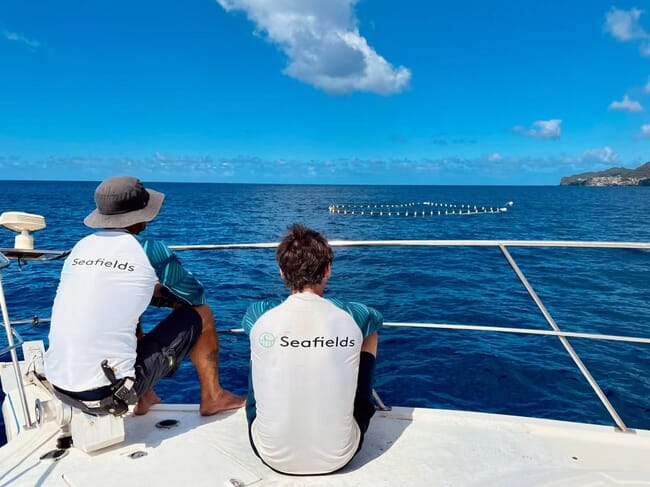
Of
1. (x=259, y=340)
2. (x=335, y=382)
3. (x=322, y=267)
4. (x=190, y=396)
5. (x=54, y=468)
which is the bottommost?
(x=190, y=396)

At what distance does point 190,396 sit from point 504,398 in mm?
4741

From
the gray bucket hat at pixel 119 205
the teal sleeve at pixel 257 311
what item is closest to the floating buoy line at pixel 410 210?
the gray bucket hat at pixel 119 205

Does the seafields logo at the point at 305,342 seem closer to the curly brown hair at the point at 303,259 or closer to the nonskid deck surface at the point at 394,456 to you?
the curly brown hair at the point at 303,259

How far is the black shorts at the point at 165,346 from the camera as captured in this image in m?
2.71

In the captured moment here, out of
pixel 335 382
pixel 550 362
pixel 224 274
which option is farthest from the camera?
pixel 224 274

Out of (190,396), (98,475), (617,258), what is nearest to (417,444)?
(98,475)

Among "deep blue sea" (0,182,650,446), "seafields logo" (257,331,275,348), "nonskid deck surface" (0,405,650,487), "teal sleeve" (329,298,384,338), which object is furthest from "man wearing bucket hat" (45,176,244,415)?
"deep blue sea" (0,182,650,446)

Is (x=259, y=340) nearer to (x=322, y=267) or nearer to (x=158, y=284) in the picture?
(x=322, y=267)

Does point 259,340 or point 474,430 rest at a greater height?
point 259,340

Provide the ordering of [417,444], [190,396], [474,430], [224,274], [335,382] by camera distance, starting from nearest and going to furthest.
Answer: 1. [335,382]
2. [417,444]
3. [474,430]
4. [190,396]
5. [224,274]

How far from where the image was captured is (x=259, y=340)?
2.23 metres

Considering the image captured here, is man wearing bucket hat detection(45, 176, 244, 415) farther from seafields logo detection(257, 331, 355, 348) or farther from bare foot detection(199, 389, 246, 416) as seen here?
seafields logo detection(257, 331, 355, 348)

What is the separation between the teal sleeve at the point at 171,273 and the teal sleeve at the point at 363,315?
0.98 meters

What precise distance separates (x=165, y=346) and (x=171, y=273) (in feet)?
1.49
